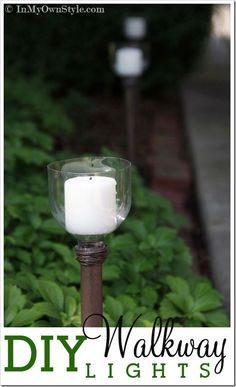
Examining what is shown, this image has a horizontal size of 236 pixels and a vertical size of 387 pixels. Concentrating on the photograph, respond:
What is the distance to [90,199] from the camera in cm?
186

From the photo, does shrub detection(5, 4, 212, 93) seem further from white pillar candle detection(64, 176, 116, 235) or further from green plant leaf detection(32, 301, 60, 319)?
white pillar candle detection(64, 176, 116, 235)

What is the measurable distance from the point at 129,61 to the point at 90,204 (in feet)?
10.1

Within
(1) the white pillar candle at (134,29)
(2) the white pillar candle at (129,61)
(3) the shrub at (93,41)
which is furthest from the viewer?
(3) the shrub at (93,41)

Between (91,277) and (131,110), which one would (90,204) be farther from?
(131,110)

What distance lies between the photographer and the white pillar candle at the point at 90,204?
1864 millimetres

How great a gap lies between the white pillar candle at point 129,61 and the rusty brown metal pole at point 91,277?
298 centimetres

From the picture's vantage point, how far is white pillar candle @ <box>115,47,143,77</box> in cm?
480

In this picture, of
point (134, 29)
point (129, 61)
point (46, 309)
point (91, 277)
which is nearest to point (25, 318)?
point (46, 309)

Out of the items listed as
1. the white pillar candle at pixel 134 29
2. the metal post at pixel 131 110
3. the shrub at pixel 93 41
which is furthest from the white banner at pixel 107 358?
the shrub at pixel 93 41

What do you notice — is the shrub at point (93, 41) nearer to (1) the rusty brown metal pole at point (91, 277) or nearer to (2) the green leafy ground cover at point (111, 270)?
(2) the green leafy ground cover at point (111, 270)

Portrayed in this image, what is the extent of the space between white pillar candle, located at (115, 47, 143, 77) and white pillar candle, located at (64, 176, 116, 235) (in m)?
2.99

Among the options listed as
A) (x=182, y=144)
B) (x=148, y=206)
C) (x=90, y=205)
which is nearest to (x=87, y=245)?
(x=90, y=205)

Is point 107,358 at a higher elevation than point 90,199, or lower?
lower

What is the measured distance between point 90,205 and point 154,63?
628 centimetres
